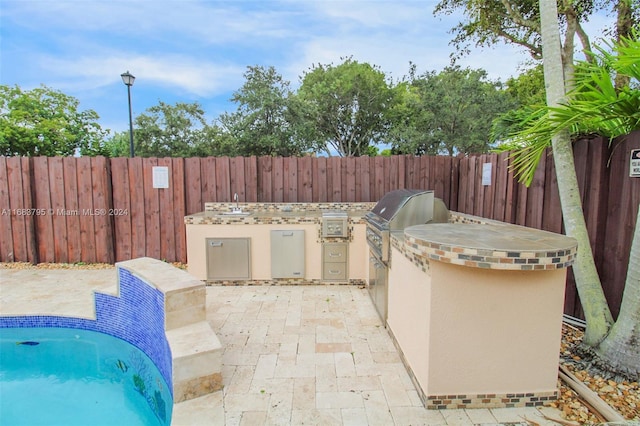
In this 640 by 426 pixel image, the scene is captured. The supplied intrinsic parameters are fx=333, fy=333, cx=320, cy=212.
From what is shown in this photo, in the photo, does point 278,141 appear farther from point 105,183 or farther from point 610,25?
point 610,25

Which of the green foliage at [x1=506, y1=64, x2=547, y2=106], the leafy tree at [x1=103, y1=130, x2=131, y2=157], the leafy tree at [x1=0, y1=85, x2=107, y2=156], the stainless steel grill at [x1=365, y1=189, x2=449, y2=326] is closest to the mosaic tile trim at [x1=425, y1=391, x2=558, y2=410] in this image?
the stainless steel grill at [x1=365, y1=189, x2=449, y2=326]

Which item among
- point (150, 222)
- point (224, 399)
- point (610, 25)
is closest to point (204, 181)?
point (150, 222)

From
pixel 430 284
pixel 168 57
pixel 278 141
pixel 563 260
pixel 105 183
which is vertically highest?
pixel 168 57

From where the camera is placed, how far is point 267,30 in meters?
9.58

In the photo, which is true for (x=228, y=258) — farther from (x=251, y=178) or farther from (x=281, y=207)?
(x=251, y=178)

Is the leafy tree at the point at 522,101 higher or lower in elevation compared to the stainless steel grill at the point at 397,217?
higher

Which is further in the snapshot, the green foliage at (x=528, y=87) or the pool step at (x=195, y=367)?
the green foliage at (x=528, y=87)

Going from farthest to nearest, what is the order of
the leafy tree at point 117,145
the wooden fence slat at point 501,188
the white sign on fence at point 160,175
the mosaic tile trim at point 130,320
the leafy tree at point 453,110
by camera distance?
the leafy tree at point 117,145
the leafy tree at point 453,110
the white sign on fence at point 160,175
the wooden fence slat at point 501,188
the mosaic tile trim at point 130,320

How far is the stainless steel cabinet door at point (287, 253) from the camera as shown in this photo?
5211 mm

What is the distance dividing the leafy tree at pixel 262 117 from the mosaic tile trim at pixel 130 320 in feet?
30.8

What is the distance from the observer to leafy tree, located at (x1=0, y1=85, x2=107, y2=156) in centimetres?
1508

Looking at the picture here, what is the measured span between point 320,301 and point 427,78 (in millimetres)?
11324

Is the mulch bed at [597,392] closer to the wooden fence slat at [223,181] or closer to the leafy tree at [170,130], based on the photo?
the wooden fence slat at [223,181]

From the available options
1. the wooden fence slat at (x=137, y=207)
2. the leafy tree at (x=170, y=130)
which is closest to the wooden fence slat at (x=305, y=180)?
the wooden fence slat at (x=137, y=207)
